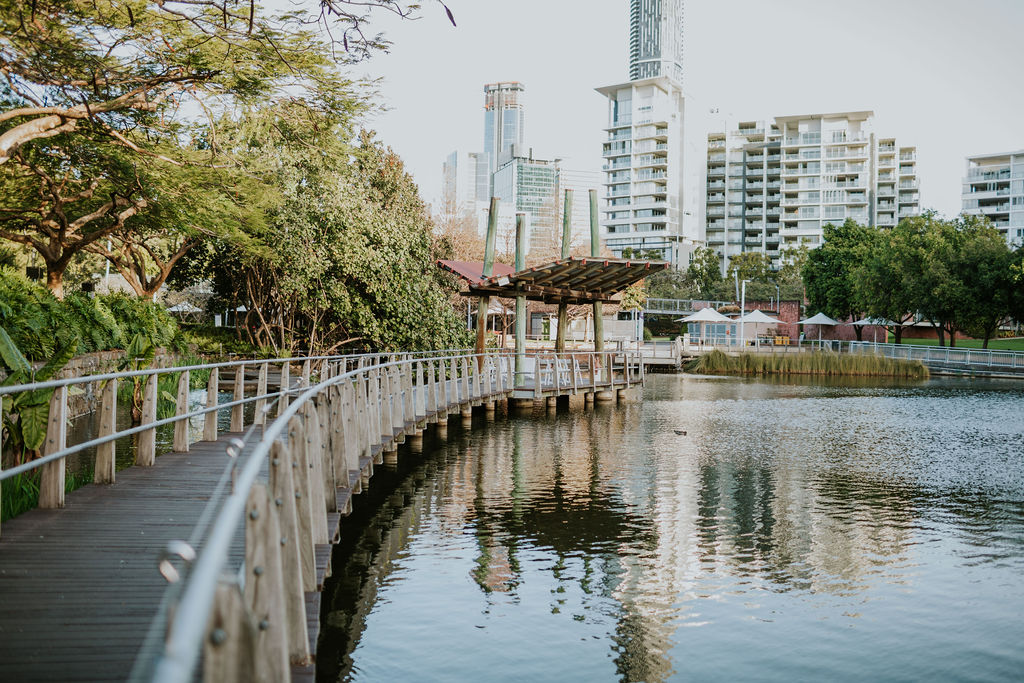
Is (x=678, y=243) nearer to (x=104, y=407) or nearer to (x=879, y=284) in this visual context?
(x=879, y=284)

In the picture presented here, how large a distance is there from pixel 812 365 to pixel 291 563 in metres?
47.4

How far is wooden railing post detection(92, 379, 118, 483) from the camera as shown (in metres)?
8.77

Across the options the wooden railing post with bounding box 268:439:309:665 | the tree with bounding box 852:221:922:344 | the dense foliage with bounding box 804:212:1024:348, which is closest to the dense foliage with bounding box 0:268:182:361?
the wooden railing post with bounding box 268:439:309:665

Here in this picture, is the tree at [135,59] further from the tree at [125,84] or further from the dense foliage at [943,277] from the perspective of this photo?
the dense foliage at [943,277]

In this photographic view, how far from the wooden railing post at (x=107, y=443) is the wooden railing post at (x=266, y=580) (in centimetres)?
568

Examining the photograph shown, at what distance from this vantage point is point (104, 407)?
8992 mm

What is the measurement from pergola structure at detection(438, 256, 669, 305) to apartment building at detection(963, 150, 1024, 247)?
102823 millimetres

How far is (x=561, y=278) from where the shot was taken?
27.4 m

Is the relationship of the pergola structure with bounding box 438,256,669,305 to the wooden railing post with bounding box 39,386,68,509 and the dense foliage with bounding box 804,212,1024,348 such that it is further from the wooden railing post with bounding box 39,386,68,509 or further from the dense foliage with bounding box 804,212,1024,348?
the dense foliage with bounding box 804,212,1024,348

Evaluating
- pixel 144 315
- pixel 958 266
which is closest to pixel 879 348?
Result: pixel 958 266

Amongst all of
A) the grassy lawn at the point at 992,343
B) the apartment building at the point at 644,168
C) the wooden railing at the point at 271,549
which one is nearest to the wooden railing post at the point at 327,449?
the wooden railing at the point at 271,549

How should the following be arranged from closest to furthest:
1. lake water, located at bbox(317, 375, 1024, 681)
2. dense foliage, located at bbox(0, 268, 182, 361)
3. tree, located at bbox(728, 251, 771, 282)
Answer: lake water, located at bbox(317, 375, 1024, 681) < dense foliage, located at bbox(0, 268, 182, 361) < tree, located at bbox(728, 251, 771, 282)

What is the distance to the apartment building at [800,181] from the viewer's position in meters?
124

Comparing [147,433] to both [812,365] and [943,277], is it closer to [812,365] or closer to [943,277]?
[812,365]
